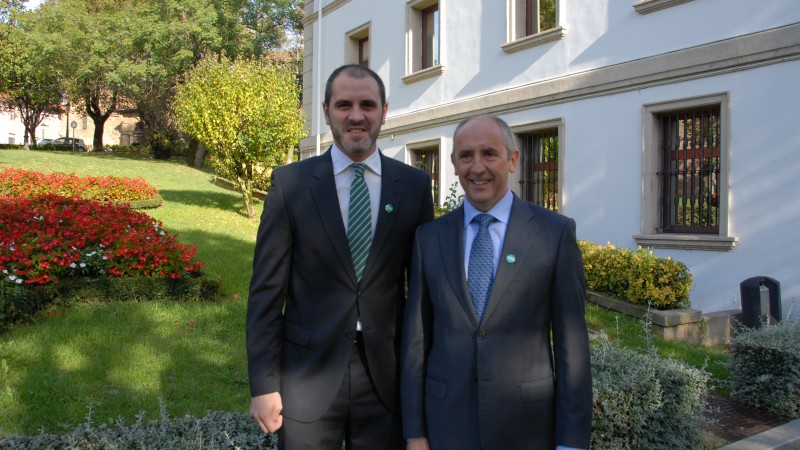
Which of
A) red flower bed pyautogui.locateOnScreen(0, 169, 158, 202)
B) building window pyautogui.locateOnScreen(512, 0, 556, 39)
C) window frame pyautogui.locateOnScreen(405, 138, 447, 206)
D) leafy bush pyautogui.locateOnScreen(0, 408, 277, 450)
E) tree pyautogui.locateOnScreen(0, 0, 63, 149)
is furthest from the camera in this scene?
tree pyautogui.locateOnScreen(0, 0, 63, 149)

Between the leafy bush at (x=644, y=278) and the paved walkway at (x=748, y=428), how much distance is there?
7.17ft

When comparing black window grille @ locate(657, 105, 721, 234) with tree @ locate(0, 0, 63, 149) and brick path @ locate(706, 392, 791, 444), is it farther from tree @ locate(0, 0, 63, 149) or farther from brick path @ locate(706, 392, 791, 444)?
tree @ locate(0, 0, 63, 149)

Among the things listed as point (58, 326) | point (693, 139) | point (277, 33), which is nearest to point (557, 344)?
point (58, 326)

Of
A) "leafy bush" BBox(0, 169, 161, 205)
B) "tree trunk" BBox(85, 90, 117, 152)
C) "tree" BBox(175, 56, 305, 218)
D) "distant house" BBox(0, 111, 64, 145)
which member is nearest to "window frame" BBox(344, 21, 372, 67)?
"tree" BBox(175, 56, 305, 218)

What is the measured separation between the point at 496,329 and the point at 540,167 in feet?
33.4

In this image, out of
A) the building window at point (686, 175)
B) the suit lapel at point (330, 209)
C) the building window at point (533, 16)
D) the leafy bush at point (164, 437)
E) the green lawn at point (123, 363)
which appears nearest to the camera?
the suit lapel at point (330, 209)

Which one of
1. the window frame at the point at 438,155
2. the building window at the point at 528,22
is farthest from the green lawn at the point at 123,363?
the building window at the point at 528,22

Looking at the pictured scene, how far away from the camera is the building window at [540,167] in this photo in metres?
11.9

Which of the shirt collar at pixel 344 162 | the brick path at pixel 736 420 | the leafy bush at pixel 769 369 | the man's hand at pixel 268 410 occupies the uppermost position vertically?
the shirt collar at pixel 344 162

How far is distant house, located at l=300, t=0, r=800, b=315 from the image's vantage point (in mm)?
8477

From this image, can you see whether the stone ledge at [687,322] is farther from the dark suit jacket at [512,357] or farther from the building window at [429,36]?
the building window at [429,36]

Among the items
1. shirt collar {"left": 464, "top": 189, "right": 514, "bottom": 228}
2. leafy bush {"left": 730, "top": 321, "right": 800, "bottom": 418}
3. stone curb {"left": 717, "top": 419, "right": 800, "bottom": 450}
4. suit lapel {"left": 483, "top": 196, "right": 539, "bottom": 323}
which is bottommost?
stone curb {"left": 717, "top": 419, "right": 800, "bottom": 450}

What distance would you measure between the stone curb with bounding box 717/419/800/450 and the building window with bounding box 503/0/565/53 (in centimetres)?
831

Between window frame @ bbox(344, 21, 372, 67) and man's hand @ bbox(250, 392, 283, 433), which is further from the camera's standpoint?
window frame @ bbox(344, 21, 372, 67)
